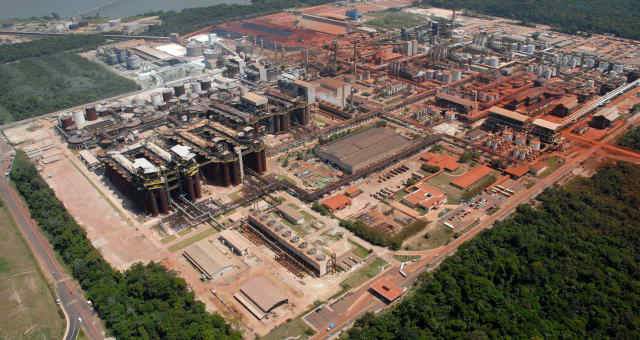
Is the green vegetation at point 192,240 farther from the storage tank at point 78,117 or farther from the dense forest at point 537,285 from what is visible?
the storage tank at point 78,117

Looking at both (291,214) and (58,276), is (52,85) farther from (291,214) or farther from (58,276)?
(291,214)

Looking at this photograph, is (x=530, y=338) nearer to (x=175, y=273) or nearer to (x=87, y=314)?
(x=175, y=273)

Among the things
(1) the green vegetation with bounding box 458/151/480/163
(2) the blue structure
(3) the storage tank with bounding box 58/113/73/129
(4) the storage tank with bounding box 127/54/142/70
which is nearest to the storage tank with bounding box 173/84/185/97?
(3) the storage tank with bounding box 58/113/73/129

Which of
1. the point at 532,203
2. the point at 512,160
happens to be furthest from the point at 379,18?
the point at 532,203

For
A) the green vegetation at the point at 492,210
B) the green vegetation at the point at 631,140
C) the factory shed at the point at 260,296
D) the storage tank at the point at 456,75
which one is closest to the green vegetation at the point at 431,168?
the green vegetation at the point at 492,210

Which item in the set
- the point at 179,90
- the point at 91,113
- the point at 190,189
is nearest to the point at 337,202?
the point at 190,189

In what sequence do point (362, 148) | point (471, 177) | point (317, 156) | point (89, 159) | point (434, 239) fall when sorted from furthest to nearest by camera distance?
point (317, 156) < point (362, 148) < point (89, 159) < point (471, 177) < point (434, 239)
